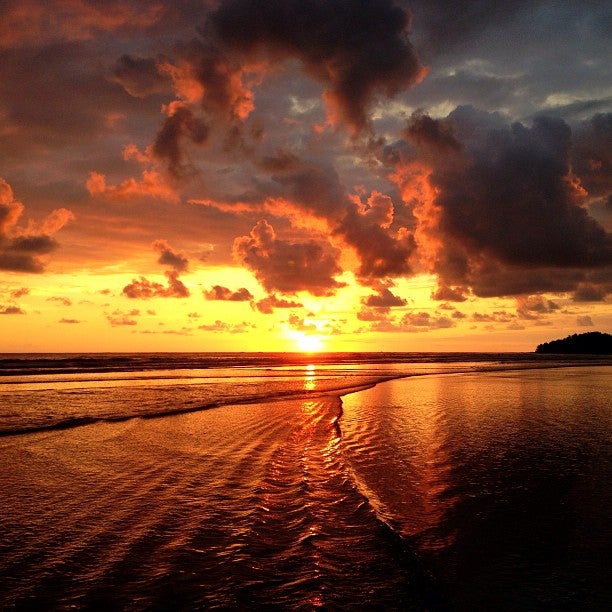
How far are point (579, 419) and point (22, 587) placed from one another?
1818 cm

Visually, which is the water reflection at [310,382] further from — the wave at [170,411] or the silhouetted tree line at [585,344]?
the silhouetted tree line at [585,344]

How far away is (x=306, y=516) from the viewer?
27.0ft

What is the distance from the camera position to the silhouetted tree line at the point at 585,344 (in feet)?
539

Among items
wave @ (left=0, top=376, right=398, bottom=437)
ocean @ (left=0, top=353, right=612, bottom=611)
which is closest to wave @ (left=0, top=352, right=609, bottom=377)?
wave @ (left=0, top=376, right=398, bottom=437)

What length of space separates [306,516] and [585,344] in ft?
621

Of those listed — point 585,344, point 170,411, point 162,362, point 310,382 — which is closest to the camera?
point 170,411

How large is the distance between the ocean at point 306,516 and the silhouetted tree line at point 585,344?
171924 millimetres

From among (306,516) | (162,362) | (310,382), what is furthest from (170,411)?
(162,362)

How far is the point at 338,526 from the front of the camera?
7.77 m

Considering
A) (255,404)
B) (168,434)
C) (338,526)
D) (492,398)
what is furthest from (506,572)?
(492,398)

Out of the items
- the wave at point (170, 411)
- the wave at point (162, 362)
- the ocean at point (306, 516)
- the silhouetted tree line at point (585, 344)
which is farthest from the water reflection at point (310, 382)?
the silhouetted tree line at point (585, 344)

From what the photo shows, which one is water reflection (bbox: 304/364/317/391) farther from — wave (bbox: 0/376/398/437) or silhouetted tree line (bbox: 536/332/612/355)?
silhouetted tree line (bbox: 536/332/612/355)

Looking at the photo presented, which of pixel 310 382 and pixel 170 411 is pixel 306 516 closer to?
pixel 170 411

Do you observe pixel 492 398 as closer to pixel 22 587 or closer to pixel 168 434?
pixel 168 434
